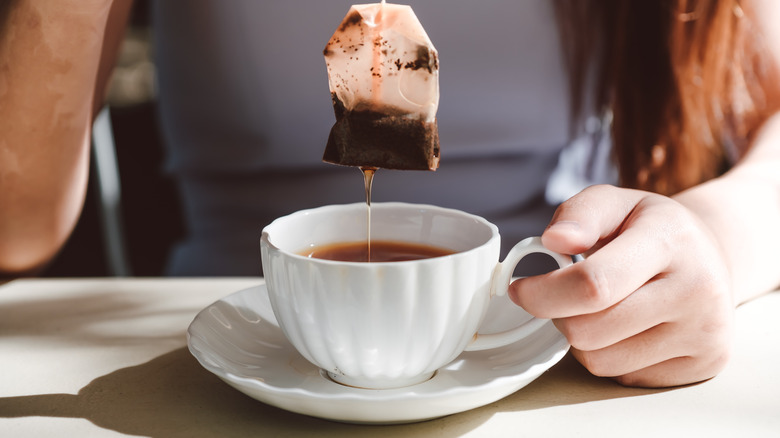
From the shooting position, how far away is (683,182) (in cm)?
150

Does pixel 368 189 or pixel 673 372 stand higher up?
pixel 368 189

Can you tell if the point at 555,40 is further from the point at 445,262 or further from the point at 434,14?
the point at 445,262

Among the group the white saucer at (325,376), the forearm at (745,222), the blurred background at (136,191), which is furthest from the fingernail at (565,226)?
the blurred background at (136,191)

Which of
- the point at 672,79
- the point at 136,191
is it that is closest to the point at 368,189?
the point at 672,79

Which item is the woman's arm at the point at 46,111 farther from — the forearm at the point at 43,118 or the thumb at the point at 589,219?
the thumb at the point at 589,219

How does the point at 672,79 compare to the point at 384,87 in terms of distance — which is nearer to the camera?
the point at 384,87

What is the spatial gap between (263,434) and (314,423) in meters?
0.05

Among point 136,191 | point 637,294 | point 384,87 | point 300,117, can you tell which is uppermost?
point 384,87

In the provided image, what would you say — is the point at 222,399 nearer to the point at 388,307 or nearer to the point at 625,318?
the point at 388,307

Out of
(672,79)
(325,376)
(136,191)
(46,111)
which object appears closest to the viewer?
(325,376)

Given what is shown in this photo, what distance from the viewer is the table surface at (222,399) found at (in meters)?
0.67

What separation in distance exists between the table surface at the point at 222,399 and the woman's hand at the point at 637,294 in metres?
0.04

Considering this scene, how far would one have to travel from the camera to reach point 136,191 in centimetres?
243

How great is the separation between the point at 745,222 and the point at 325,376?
654 mm
